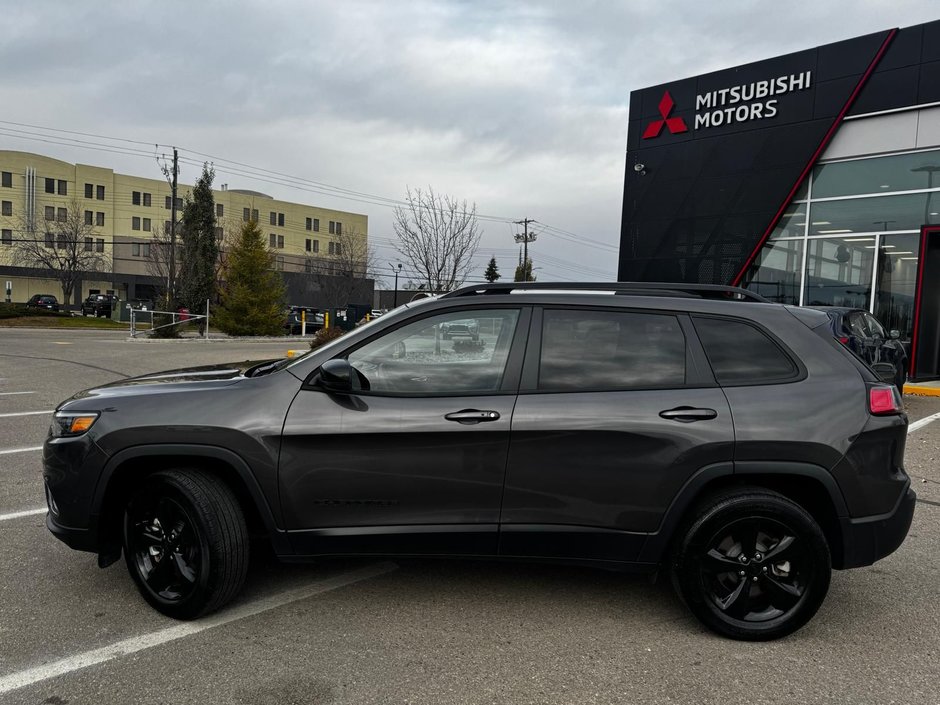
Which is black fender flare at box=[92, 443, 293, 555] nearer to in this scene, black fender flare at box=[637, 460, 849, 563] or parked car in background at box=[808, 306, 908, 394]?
black fender flare at box=[637, 460, 849, 563]

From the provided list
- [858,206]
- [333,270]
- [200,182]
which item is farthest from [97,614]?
[333,270]

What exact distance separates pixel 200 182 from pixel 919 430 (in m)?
30.5

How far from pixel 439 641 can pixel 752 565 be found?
1524mm

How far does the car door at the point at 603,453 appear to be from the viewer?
10.1ft

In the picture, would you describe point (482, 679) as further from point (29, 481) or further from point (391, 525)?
point (29, 481)

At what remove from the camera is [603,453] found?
3100mm

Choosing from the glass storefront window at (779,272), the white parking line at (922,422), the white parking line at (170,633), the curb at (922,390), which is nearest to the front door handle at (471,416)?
the white parking line at (170,633)

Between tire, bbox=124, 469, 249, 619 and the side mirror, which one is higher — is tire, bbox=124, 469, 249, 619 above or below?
below

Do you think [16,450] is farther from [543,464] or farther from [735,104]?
[735,104]

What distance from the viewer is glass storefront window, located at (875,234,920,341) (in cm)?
1374

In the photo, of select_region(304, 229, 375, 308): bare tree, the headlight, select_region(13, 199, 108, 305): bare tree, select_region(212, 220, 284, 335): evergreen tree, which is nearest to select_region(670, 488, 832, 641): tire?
the headlight

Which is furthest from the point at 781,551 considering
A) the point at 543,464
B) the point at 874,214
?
the point at 874,214

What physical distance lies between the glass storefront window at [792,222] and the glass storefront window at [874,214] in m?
0.21

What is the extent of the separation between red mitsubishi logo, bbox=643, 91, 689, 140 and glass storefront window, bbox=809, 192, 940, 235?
4.06 metres
